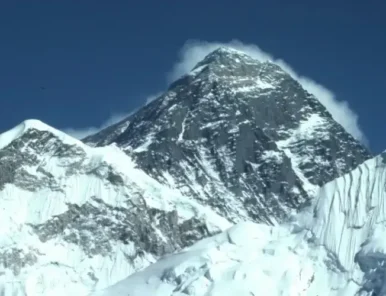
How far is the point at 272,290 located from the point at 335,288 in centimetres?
815

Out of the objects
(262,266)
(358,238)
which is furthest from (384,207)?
(262,266)

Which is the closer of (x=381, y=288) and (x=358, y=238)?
(x=381, y=288)

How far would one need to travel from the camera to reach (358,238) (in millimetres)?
A: 198000

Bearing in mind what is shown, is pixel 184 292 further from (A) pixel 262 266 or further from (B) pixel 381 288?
(B) pixel 381 288

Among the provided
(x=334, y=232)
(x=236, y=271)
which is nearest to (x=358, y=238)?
(x=334, y=232)

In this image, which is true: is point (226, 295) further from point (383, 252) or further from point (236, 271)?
point (383, 252)

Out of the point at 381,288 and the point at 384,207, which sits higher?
the point at 384,207

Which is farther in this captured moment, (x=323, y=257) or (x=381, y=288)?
(x=323, y=257)

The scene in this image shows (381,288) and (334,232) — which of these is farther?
(334,232)

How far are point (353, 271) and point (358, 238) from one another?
659 cm

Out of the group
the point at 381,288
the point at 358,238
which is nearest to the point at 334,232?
the point at 358,238

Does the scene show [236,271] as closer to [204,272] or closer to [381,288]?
[204,272]

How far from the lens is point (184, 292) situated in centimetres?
19762

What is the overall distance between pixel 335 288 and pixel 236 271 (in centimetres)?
1348
